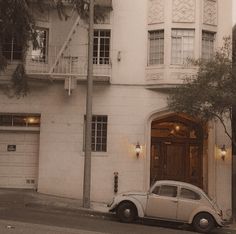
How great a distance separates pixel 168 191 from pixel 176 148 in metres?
7.45

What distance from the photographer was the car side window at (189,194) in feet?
57.4

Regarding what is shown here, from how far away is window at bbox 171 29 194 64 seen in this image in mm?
22844

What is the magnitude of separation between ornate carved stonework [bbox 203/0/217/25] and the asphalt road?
368 inches

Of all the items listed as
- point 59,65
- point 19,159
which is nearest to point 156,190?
point 59,65

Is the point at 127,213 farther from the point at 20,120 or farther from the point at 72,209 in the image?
the point at 20,120

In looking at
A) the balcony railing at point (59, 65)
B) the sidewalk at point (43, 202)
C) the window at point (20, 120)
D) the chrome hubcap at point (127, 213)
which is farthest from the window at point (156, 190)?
the window at point (20, 120)

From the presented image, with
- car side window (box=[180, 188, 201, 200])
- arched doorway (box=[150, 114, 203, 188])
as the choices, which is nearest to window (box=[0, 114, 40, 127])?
arched doorway (box=[150, 114, 203, 188])

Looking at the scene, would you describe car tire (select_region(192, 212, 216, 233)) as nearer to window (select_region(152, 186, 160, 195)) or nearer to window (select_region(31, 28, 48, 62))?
window (select_region(152, 186, 160, 195))

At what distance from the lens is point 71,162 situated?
2269 centimetres

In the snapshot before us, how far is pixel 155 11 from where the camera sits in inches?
910

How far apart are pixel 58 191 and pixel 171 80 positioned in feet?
21.8

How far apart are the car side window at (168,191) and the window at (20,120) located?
25.6ft

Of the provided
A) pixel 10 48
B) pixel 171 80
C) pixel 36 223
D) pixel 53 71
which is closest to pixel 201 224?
pixel 36 223

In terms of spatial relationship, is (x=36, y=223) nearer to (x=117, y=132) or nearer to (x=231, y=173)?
(x=117, y=132)
